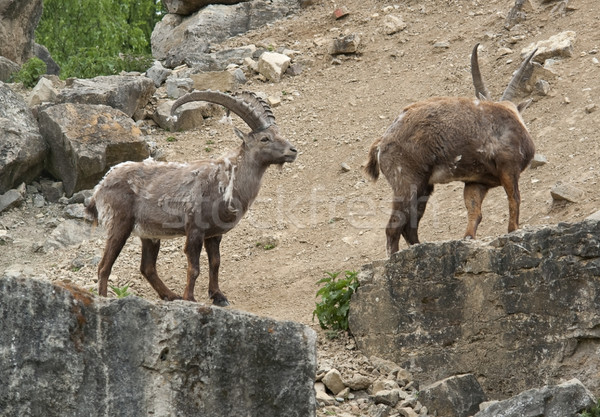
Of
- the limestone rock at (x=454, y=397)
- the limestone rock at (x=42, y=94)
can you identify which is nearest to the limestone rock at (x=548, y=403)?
the limestone rock at (x=454, y=397)

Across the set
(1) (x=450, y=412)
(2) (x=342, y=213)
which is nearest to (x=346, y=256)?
(2) (x=342, y=213)

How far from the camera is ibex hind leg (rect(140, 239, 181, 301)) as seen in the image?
1084 cm

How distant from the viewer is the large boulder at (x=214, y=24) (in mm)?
20406

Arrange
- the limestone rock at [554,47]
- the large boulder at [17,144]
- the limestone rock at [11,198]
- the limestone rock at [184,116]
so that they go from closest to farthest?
the limestone rock at [11,198] → the large boulder at [17,144] → the limestone rock at [554,47] → the limestone rock at [184,116]

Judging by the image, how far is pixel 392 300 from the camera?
27.8 feet

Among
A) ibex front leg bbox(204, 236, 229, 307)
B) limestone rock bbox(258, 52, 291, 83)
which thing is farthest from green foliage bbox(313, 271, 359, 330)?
limestone rock bbox(258, 52, 291, 83)

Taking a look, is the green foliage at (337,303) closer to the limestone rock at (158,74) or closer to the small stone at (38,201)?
the small stone at (38,201)

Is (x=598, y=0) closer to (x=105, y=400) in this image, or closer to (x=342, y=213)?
(x=342, y=213)

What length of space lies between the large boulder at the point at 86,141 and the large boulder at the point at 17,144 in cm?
20

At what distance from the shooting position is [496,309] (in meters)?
7.95

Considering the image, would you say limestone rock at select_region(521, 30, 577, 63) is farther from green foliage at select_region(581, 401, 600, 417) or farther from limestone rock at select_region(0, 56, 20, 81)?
green foliage at select_region(581, 401, 600, 417)

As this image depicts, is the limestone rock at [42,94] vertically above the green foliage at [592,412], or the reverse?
the green foliage at [592,412]

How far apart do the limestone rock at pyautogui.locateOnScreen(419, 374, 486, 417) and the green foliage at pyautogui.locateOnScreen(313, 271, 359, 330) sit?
1629mm

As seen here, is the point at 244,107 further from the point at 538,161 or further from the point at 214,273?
the point at 538,161
